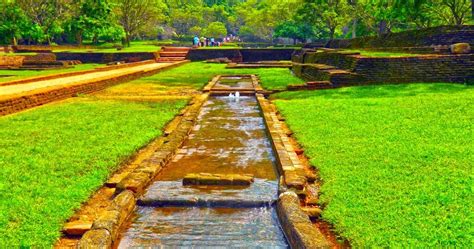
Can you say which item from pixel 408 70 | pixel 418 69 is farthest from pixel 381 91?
pixel 418 69

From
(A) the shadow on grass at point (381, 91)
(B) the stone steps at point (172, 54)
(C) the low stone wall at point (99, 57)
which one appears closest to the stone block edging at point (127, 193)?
(A) the shadow on grass at point (381, 91)

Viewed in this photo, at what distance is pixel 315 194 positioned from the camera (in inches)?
189

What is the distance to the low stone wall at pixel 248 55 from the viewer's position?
1415 inches

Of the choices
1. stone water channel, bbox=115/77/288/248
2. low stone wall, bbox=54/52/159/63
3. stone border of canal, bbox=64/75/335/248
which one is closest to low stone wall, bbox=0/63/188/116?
stone border of canal, bbox=64/75/335/248

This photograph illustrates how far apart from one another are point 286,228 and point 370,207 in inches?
35.1

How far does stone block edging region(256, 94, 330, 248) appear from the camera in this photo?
3498 millimetres

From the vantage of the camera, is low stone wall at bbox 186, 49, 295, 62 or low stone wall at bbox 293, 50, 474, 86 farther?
low stone wall at bbox 186, 49, 295, 62

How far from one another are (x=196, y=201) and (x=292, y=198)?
1.07 m

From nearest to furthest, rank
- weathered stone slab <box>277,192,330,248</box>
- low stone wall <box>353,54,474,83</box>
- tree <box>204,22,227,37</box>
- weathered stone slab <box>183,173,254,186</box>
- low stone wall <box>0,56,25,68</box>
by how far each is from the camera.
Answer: weathered stone slab <box>277,192,330,248</box> < weathered stone slab <box>183,173,254,186</box> < low stone wall <box>353,54,474,83</box> < low stone wall <box>0,56,25,68</box> < tree <box>204,22,227,37</box>

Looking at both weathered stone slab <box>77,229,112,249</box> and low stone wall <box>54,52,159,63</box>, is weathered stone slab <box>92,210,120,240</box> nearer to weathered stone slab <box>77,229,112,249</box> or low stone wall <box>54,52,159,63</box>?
weathered stone slab <box>77,229,112,249</box>

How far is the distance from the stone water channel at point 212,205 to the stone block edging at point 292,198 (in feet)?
0.44

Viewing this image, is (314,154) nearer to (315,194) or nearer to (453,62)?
(315,194)

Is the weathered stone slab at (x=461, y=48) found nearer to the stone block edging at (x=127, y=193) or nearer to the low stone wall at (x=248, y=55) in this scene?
the stone block edging at (x=127, y=193)

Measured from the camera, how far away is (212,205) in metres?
4.64
